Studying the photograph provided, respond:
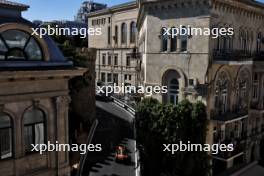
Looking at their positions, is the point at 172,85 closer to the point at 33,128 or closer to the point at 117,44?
the point at 33,128

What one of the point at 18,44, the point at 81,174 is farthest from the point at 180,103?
the point at 18,44

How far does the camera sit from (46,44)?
13.8m

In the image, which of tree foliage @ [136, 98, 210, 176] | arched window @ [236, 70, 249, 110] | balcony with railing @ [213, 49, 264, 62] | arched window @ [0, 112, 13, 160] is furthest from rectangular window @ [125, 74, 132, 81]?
arched window @ [0, 112, 13, 160]

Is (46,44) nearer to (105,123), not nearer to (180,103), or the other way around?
(180,103)

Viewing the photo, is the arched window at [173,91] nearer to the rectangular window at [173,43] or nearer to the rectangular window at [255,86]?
the rectangular window at [173,43]

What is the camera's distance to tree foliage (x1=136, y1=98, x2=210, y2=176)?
2403cm

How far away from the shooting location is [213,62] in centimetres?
2483

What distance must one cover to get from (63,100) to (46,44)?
274cm

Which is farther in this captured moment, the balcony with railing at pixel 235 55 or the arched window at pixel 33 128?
the balcony with railing at pixel 235 55

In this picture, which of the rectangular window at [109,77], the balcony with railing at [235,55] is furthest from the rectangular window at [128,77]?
the balcony with railing at [235,55]

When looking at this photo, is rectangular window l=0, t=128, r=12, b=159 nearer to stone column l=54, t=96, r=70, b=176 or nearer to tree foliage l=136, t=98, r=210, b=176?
stone column l=54, t=96, r=70, b=176

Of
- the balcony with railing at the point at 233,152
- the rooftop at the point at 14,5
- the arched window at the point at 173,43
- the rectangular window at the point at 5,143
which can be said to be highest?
the rooftop at the point at 14,5

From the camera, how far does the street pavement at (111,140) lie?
834 inches

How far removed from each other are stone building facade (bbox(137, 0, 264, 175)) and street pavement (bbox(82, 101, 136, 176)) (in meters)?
5.07
